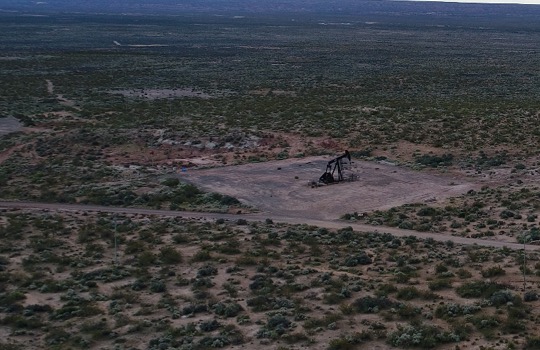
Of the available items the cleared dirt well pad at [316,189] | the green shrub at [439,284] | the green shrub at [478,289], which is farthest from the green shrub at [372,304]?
the cleared dirt well pad at [316,189]

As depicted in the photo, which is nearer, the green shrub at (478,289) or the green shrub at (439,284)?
the green shrub at (478,289)

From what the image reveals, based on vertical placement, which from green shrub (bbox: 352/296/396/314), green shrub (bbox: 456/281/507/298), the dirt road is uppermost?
green shrub (bbox: 456/281/507/298)

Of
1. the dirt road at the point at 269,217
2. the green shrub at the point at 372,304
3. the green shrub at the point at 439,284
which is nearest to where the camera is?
the green shrub at the point at 372,304

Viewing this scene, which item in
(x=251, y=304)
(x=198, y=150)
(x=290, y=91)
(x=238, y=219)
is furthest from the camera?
(x=290, y=91)

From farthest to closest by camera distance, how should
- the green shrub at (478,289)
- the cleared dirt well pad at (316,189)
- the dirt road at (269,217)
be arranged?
the cleared dirt well pad at (316,189) < the dirt road at (269,217) < the green shrub at (478,289)

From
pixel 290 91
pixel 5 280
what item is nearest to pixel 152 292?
pixel 5 280

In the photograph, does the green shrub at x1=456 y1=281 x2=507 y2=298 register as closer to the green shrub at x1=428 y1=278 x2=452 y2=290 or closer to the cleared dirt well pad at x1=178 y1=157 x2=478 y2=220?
the green shrub at x1=428 y1=278 x2=452 y2=290

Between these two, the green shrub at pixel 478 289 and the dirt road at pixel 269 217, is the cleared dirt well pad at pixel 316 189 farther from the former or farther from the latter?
the green shrub at pixel 478 289

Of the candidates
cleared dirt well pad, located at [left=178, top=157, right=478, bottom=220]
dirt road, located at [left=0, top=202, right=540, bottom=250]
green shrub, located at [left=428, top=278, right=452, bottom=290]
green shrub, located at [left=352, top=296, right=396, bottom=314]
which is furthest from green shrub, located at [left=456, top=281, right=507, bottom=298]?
cleared dirt well pad, located at [left=178, top=157, right=478, bottom=220]

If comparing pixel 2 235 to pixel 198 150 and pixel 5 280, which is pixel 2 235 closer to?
pixel 5 280

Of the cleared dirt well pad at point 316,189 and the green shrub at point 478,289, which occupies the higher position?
the green shrub at point 478,289

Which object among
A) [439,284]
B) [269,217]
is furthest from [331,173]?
[439,284]
